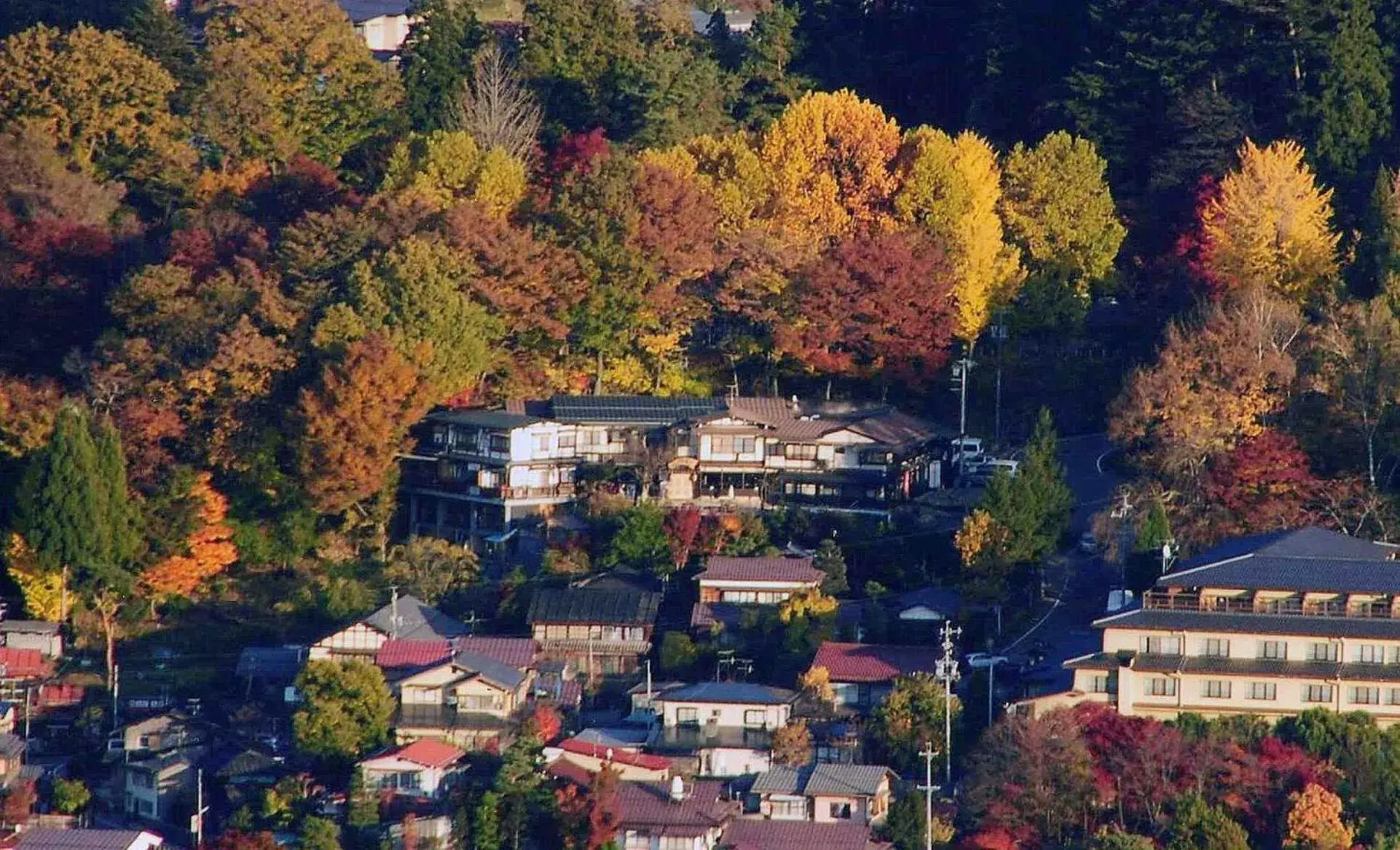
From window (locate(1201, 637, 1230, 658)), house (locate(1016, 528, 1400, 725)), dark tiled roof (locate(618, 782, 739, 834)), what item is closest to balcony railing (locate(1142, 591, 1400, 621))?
house (locate(1016, 528, 1400, 725))

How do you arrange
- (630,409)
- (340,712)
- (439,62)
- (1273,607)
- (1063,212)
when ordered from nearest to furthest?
(340,712) → (1273,607) → (630,409) → (1063,212) → (439,62)

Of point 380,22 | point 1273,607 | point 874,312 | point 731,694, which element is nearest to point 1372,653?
point 1273,607

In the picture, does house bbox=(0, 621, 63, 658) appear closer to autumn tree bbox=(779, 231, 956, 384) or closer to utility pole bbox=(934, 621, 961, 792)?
autumn tree bbox=(779, 231, 956, 384)

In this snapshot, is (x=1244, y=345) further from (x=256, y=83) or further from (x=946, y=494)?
(x=256, y=83)

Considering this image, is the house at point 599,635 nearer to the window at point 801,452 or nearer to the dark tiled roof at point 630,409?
the window at point 801,452

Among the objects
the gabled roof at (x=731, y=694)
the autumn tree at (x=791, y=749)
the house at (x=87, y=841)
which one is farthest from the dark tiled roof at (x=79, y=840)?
the autumn tree at (x=791, y=749)

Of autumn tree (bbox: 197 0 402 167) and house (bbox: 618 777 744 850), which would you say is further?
autumn tree (bbox: 197 0 402 167)

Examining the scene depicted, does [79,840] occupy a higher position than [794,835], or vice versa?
[794,835]

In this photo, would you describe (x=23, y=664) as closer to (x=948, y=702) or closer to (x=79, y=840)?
(x=79, y=840)
